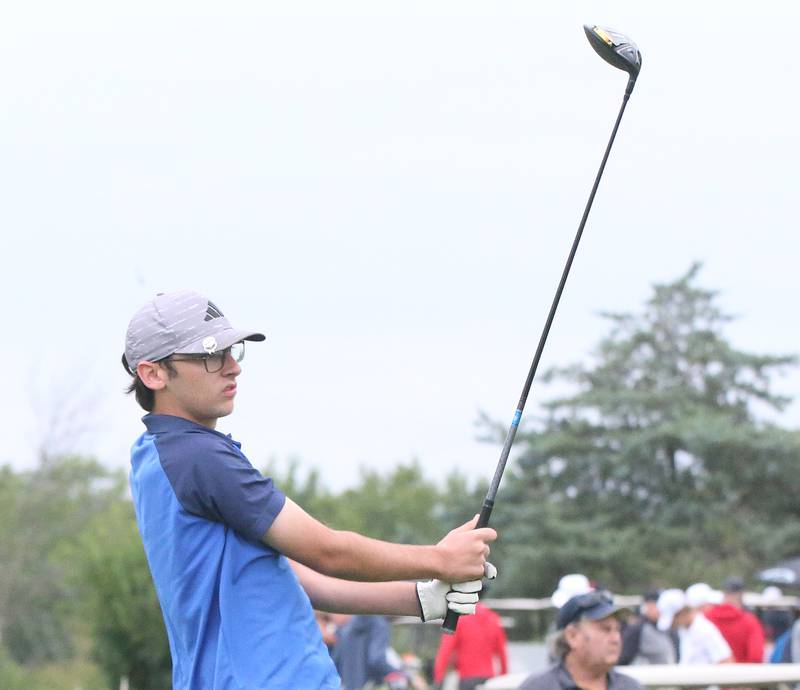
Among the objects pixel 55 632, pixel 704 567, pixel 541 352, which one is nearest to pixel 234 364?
pixel 541 352

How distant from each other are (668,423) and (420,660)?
15.6 m

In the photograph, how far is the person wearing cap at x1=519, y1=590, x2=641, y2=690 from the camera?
6.96 meters

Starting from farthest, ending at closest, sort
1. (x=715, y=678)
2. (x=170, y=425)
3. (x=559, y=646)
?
(x=715, y=678)
(x=559, y=646)
(x=170, y=425)

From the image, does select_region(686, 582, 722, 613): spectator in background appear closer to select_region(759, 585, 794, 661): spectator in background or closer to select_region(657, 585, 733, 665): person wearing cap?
select_region(657, 585, 733, 665): person wearing cap

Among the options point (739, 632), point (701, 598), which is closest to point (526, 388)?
point (739, 632)

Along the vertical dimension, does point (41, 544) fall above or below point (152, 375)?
above

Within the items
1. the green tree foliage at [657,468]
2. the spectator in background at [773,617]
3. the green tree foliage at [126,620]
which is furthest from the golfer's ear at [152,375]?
the green tree foliage at [657,468]

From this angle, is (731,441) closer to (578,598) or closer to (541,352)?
(578,598)

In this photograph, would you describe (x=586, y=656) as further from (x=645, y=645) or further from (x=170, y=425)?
(x=645, y=645)

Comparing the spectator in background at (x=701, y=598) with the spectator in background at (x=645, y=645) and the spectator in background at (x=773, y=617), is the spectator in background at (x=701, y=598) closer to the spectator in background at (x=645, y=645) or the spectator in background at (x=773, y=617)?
the spectator in background at (x=645, y=645)

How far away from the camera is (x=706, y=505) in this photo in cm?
3922

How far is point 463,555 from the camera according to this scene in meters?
3.88

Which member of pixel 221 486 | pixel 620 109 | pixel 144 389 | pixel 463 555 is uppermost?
pixel 620 109

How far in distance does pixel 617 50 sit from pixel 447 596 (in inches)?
70.0
